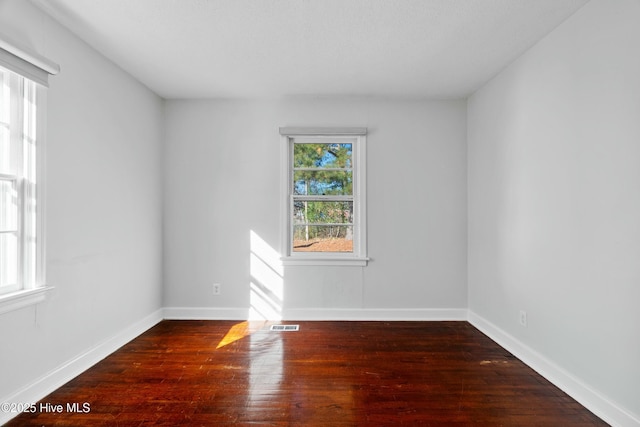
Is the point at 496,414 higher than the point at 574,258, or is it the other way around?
the point at 574,258

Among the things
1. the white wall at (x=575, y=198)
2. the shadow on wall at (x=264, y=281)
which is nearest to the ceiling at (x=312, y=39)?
the white wall at (x=575, y=198)

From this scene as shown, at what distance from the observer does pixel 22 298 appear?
6.97ft

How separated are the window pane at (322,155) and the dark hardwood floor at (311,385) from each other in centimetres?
186

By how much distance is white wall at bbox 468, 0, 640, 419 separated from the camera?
1.97m

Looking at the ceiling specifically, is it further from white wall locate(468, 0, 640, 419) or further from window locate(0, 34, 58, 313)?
window locate(0, 34, 58, 313)

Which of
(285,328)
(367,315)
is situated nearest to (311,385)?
(285,328)

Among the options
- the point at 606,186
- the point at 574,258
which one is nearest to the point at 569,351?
the point at 574,258

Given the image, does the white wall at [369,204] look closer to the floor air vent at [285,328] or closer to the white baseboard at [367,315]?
the white baseboard at [367,315]

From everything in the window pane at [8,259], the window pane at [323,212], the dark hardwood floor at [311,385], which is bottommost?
the dark hardwood floor at [311,385]

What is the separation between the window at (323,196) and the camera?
4.16 meters

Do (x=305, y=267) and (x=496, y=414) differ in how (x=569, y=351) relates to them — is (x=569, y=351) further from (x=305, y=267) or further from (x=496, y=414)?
(x=305, y=267)

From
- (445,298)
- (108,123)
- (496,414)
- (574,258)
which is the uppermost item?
(108,123)

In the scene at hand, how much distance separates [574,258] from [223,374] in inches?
99.1

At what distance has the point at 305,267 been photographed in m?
4.08
